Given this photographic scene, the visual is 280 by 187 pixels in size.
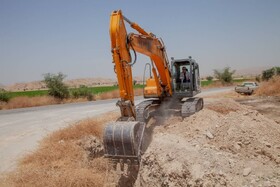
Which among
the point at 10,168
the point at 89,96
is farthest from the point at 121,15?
the point at 89,96

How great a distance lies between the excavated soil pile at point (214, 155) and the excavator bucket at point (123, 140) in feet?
1.85

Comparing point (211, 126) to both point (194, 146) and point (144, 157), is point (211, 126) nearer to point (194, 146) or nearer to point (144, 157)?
point (194, 146)

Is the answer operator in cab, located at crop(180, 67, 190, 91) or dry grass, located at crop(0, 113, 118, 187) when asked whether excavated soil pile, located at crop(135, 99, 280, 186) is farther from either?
operator in cab, located at crop(180, 67, 190, 91)

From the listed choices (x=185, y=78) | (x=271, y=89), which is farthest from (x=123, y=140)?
(x=271, y=89)

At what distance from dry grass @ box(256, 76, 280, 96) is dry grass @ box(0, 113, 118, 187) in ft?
67.0

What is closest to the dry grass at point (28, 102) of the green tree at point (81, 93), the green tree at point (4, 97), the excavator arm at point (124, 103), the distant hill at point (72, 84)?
the green tree at point (4, 97)

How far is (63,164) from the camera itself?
7805mm

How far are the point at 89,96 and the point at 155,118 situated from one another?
22.3 meters

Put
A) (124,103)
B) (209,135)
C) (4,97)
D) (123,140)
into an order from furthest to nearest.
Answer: (4,97)
(209,135)
(124,103)
(123,140)

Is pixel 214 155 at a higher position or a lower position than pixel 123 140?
lower

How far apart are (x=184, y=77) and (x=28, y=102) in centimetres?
2049

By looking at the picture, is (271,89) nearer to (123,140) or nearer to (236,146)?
(236,146)

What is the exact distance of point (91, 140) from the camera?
368 inches

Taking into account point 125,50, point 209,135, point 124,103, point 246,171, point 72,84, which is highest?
point 125,50
